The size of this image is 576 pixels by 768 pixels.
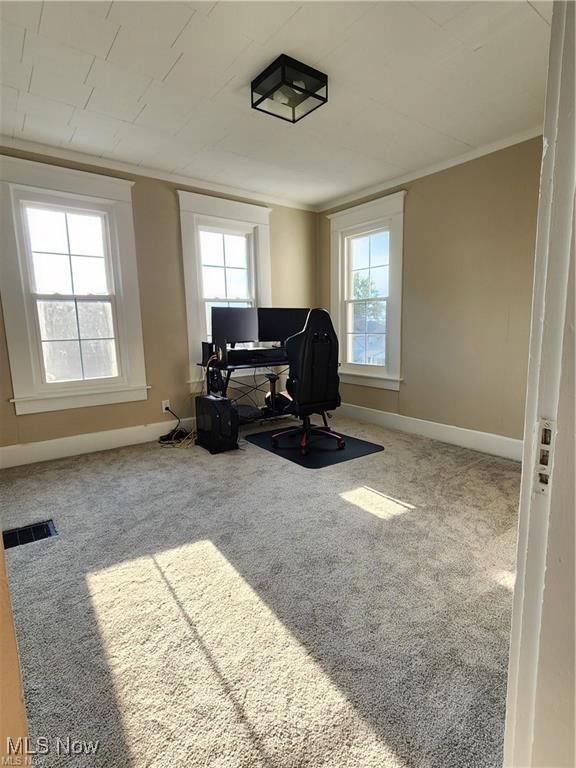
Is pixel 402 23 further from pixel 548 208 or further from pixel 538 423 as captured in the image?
pixel 538 423

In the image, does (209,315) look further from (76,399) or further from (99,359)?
(76,399)

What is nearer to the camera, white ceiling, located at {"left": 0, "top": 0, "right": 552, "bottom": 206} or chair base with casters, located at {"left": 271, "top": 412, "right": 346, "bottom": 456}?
white ceiling, located at {"left": 0, "top": 0, "right": 552, "bottom": 206}

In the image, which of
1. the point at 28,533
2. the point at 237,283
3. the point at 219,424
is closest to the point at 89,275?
the point at 237,283

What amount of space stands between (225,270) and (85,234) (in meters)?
1.39

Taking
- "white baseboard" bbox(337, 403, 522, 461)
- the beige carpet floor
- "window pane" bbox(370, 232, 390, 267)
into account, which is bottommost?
the beige carpet floor

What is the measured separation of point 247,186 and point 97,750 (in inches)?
170

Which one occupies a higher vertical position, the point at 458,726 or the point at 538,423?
the point at 538,423

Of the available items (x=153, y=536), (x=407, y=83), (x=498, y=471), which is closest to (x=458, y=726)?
(x=153, y=536)

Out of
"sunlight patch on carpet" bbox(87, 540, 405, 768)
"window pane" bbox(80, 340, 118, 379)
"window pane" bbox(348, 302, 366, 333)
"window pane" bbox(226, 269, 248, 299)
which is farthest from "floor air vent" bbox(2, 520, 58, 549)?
"window pane" bbox(348, 302, 366, 333)

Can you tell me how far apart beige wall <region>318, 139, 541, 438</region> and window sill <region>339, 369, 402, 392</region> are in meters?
0.12

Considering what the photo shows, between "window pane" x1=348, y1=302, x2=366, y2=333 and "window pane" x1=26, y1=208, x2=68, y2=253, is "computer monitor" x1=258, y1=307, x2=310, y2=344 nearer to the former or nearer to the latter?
"window pane" x1=348, y1=302, x2=366, y2=333

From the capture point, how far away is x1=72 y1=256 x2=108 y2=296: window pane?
3.37 metres

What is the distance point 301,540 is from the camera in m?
2.03

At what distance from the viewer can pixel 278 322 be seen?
420 centimetres
